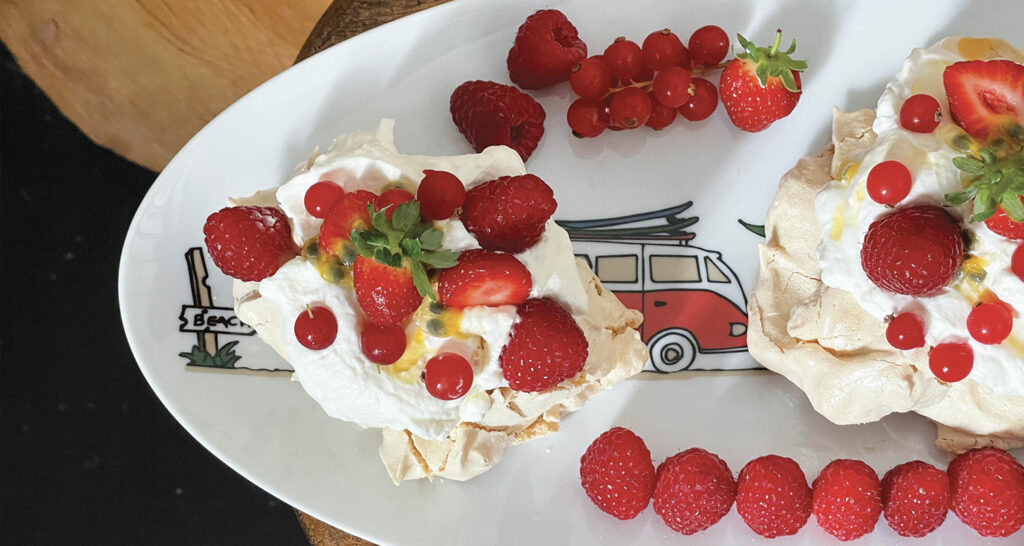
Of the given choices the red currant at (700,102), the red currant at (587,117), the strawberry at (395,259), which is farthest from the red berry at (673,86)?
the strawberry at (395,259)

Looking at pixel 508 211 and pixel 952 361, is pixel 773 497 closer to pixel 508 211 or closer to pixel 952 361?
pixel 952 361

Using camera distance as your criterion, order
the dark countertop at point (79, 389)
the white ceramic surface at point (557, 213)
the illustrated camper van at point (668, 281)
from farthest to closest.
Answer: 1. the dark countertop at point (79, 389)
2. the illustrated camper van at point (668, 281)
3. the white ceramic surface at point (557, 213)

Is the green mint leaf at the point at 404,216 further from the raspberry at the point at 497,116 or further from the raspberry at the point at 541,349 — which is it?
the raspberry at the point at 497,116

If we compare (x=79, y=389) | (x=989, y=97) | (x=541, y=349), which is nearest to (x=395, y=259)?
(x=541, y=349)

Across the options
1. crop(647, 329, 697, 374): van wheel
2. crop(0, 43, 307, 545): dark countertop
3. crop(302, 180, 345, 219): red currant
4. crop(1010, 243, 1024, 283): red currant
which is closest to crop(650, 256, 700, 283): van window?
crop(647, 329, 697, 374): van wheel

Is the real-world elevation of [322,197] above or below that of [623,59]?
below

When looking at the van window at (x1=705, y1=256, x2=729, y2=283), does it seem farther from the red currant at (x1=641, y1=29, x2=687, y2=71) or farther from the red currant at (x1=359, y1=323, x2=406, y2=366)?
the red currant at (x1=359, y1=323, x2=406, y2=366)

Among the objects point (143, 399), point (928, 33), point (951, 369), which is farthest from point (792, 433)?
point (143, 399)

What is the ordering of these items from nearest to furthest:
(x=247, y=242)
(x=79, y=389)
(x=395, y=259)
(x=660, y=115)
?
(x=395, y=259) < (x=247, y=242) < (x=660, y=115) < (x=79, y=389)
